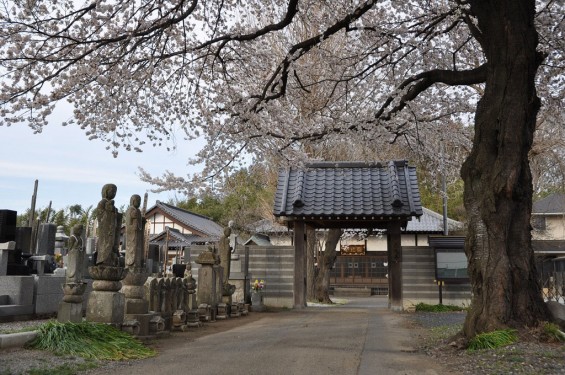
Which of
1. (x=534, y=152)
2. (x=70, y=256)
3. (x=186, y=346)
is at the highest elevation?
(x=534, y=152)

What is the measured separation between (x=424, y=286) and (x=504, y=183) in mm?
9086

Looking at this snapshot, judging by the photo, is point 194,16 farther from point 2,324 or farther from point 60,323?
point 2,324

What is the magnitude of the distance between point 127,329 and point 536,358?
18.3 feet

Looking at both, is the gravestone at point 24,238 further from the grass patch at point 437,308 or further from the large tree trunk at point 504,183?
the large tree trunk at point 504,183

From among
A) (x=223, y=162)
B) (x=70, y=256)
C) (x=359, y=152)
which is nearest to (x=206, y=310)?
(x=223, y=162)

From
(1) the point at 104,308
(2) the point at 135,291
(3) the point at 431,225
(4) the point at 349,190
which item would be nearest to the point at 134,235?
(2) the point at 135,291

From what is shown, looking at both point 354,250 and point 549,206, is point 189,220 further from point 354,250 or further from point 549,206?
point 549,206

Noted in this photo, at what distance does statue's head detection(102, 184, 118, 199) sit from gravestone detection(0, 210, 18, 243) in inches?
282

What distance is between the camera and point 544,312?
21.8 ft

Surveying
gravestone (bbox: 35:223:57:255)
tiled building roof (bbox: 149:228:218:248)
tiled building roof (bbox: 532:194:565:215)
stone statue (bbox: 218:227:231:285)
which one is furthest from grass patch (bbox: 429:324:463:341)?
tiled building roof (bbox: 532:194:565:215)

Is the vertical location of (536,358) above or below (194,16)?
below

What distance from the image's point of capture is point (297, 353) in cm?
664

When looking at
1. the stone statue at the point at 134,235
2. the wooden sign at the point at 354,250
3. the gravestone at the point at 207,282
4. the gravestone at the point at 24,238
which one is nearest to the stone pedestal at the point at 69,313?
the stone statue at the point at 134,235

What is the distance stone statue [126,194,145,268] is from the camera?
8.16 meters
